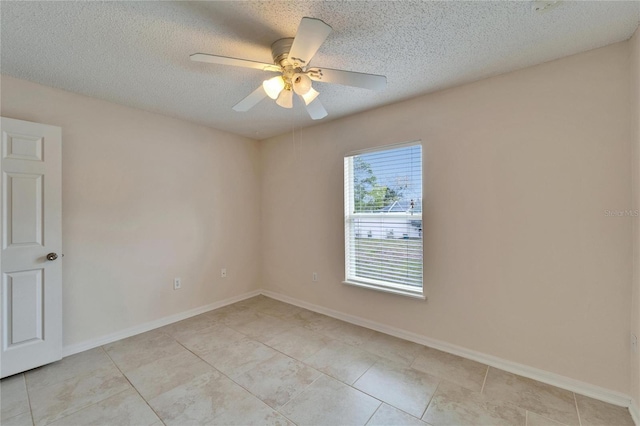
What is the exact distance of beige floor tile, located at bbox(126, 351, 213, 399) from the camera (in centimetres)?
192

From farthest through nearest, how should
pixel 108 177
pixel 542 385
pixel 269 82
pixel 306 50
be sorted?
pixel 108 177 < pixel 542 385 < pixel 269 82 < pixel 306 50

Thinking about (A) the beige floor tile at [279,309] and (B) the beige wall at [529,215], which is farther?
(A) the beige floor tile at [279,309]

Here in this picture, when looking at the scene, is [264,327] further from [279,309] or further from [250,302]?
[250,302]

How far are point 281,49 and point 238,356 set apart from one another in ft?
8.06

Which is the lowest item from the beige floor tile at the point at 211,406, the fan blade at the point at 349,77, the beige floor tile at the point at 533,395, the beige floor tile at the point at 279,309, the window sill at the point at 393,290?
the beige floor tile at the point at 211,406

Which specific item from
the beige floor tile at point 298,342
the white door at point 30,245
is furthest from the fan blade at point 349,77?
the white door at point 30,245

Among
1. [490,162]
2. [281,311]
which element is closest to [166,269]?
[281,311]

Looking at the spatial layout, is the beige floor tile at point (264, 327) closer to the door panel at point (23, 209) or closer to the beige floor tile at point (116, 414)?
the beige floor tile at point (116, 414)

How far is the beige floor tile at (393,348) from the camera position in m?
2.28

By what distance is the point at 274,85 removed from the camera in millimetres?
1629

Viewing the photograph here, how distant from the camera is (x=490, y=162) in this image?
2.17 m

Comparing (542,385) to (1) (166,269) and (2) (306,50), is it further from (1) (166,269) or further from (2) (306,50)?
(1) (166,269)

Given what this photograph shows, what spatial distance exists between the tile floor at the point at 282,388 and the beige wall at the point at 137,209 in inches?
19.6

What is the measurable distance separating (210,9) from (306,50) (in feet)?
1.88
